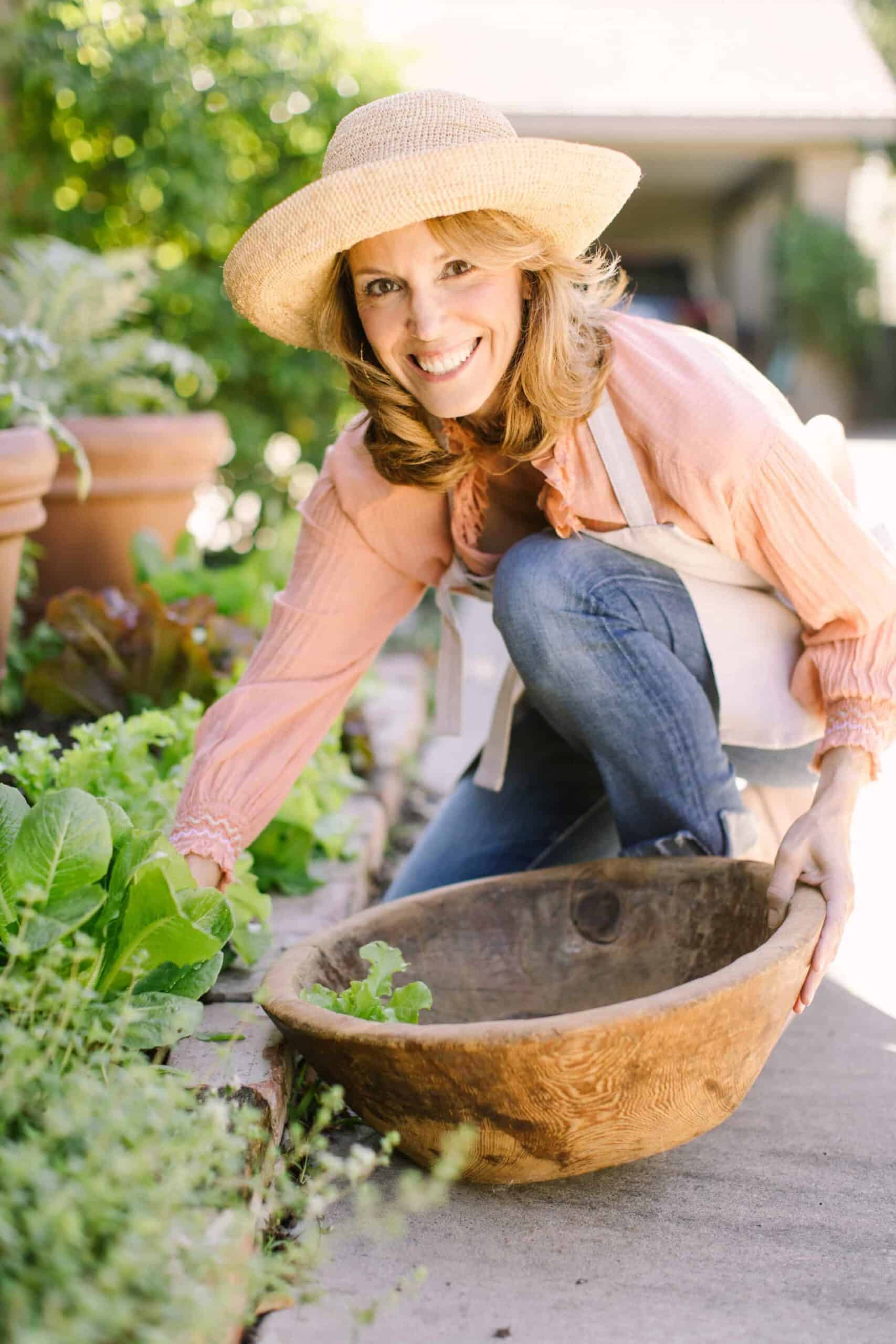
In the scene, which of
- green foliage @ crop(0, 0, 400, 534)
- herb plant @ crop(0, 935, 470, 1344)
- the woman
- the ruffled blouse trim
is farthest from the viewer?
green foliage @ crop(0, 0, 400, 534)

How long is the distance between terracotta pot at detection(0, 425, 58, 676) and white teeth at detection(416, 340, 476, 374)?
87cm

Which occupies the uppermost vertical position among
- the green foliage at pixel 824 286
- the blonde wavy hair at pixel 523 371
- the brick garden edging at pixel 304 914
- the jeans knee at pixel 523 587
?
the blonde wavy hair at pixel 523 371

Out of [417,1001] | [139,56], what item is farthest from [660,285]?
[417,1001]

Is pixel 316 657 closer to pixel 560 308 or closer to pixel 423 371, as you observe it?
pixel 423 371

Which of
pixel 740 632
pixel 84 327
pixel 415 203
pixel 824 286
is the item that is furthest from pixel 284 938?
pixel 824 286

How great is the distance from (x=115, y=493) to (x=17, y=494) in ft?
3.38

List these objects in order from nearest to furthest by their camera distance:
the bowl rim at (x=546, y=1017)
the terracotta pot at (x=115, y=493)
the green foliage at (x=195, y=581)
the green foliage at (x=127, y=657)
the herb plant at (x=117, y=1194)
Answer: the herb plant at (x=117, y=1194) < the bowl rim at (x=546, y=1017) < the green foliage at (x=127, y=657) < the green foliage at (x=195, y=581) < the terracotta pot at (x=115, y=493)

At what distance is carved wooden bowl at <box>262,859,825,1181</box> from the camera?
1386mm

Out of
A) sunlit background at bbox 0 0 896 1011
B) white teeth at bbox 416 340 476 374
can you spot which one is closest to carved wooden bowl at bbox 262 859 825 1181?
sunlit background at bbox 0 0 896 1011

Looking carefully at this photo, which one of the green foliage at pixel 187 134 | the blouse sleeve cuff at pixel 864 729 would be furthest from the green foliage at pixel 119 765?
the green foliage at pixel 187 134

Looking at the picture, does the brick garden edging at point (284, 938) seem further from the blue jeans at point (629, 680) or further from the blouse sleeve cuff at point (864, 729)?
the blouse sleeve cuff at point (864, 729)

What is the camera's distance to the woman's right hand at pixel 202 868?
174 centimetres

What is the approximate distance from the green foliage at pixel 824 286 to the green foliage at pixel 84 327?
34.1 feet

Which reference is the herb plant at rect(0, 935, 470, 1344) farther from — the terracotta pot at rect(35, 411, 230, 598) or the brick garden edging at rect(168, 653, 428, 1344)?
the terracotta pot at rect(35, 411, 230, 598)
